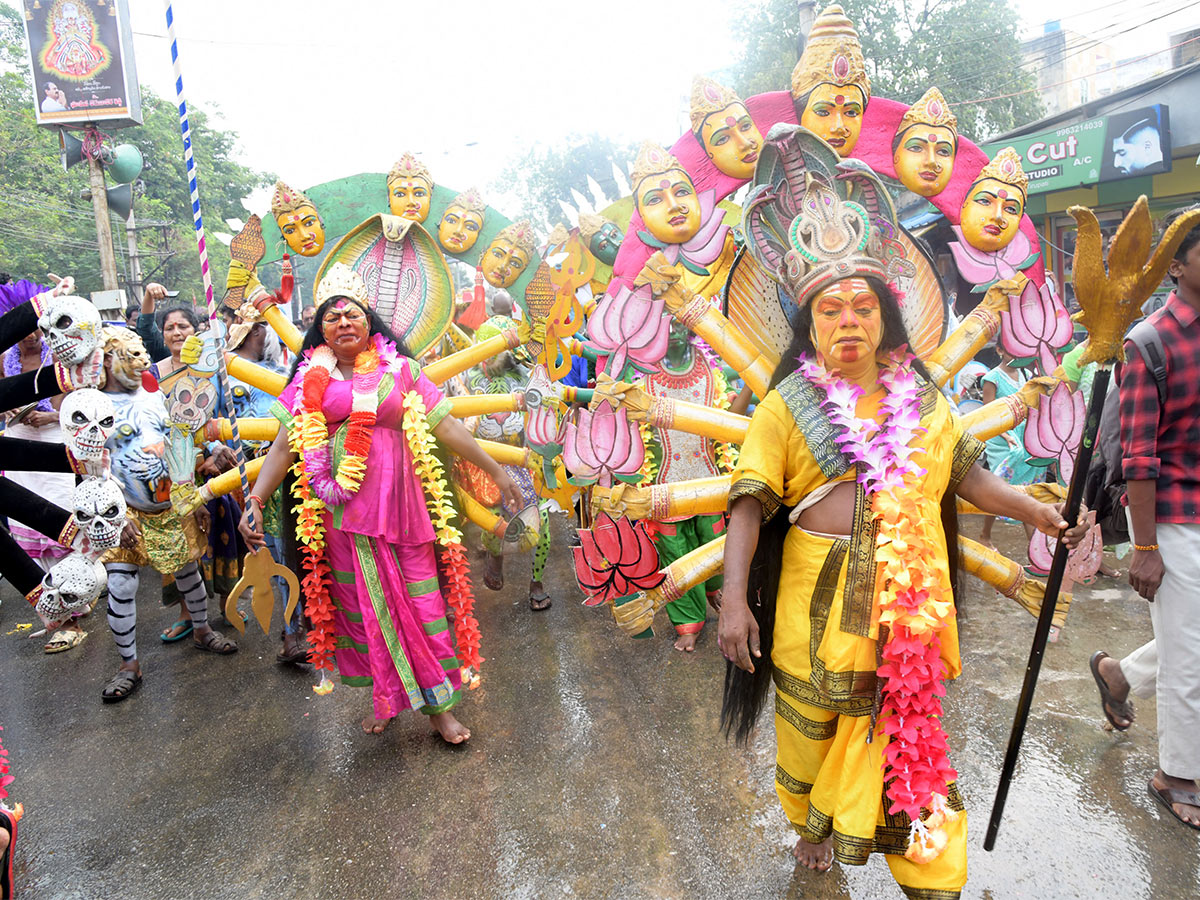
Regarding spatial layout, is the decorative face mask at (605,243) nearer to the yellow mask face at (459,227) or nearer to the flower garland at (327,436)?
the yellow mask face at (459,227)

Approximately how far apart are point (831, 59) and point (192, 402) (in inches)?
137

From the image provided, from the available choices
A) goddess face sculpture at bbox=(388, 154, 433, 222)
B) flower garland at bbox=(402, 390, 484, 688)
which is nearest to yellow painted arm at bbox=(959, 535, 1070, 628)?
flower garland at bbox=(402, 390, 484, 688)

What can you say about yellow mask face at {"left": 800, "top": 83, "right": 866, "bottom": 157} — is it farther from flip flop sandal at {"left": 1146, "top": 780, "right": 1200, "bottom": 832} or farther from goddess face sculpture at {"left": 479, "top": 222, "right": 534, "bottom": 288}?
flip flop sandal at {"left": 1146, "top": 780, "right": 1200, "bottom": 832}

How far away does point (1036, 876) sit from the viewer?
237 centimetres

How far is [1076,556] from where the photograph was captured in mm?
2564

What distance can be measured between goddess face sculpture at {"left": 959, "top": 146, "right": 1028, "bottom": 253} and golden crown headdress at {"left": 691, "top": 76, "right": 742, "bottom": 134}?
36.4 inches

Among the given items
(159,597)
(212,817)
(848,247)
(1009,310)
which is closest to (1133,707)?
(1009,310)

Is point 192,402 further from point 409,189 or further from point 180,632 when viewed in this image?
point 180,632

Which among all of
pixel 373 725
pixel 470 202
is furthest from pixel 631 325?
pixel 373 725

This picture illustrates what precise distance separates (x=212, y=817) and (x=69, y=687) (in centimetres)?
201

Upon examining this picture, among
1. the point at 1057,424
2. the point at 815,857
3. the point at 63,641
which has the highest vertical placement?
the point at 1057,424

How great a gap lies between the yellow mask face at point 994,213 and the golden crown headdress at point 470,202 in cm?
264

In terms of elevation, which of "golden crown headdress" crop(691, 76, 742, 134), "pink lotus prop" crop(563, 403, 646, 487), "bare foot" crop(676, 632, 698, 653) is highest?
"golden crown headdress" crop(691, 76, 742, 134)

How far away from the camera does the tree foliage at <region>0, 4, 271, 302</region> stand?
72.5ft
